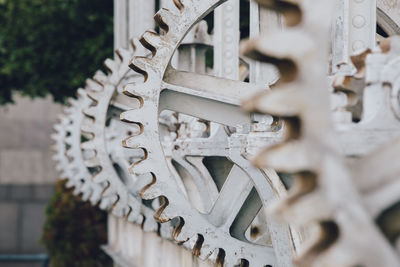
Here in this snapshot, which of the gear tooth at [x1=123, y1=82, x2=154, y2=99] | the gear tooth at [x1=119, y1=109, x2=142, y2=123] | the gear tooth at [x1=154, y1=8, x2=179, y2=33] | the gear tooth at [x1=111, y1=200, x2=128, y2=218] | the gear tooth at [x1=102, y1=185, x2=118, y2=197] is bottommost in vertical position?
the gear tooth at [x1=111, y1=200, x2=128, y2=218]

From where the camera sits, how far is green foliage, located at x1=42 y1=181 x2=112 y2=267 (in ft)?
37.7

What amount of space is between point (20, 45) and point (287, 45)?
11113 millimetres

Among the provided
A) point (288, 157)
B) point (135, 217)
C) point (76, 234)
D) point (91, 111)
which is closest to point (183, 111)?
point (288, 157)

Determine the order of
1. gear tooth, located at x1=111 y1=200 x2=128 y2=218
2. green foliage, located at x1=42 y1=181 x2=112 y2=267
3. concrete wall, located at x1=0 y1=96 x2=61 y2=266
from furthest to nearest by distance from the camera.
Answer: concrete wall, located at x1=0 y1=96 x2=61 y2=266
green foliage, located at x1=42 y1=181 x2=112 y2=267
gear tooth, located at x1=111 y1=200 x2=128 y2=218

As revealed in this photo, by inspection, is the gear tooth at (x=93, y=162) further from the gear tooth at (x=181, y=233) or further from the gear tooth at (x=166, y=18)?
the gear tooth at (x=166, y=18)

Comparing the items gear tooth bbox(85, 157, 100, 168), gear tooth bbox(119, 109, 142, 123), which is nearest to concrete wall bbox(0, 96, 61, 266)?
gear tooth bbox(85, 157, 100, 168)

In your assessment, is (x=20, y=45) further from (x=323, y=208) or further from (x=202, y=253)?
(x=323, y=208)

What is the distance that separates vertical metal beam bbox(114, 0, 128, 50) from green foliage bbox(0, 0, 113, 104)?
1106 millimetres

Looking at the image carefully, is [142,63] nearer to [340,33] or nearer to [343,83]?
[340,33]

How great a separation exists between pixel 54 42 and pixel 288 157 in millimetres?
10803

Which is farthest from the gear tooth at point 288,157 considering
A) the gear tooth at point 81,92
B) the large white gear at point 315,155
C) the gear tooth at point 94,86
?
the gear tooth at point 81,92

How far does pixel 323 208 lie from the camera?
1.30 m

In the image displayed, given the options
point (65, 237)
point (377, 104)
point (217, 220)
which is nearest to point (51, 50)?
point (65, 237)

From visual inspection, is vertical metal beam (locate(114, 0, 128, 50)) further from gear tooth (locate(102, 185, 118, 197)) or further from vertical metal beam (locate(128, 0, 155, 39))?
gear tooth (locate(102, 185, 118, 197))
